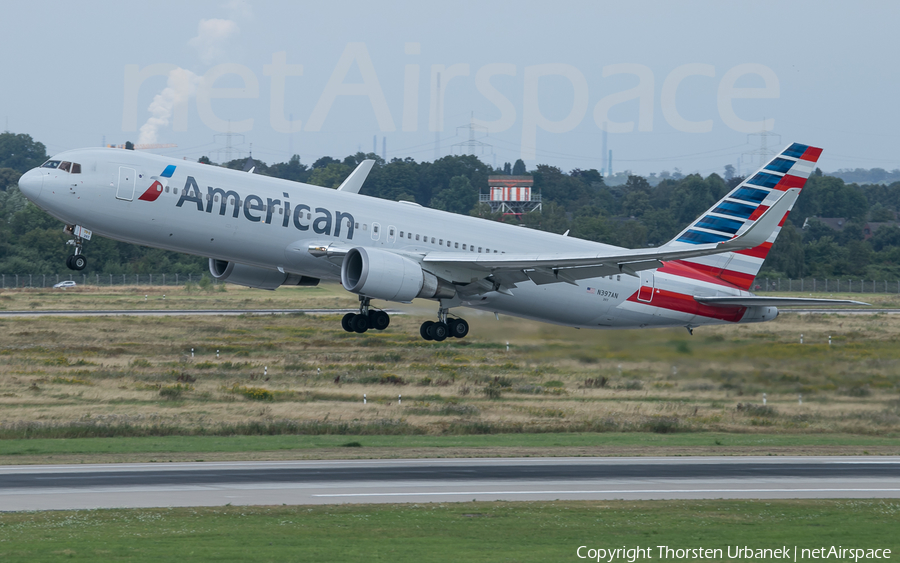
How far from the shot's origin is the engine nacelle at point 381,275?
32.4 metres

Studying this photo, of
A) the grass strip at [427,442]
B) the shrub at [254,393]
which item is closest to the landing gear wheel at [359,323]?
the grass strip at [427,442]

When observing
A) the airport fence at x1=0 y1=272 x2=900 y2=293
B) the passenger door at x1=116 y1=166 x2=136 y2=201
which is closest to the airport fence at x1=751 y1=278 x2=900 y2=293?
the airport fence at x1=0 y1=272 x2=900 y2=293

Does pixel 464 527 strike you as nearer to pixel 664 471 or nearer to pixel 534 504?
pixel 534 504

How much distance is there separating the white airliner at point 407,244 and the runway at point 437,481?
6.48 metres

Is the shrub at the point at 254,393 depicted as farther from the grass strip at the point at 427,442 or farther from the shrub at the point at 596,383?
the shrub at the point at 596,383

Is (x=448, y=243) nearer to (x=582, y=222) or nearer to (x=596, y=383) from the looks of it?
(x=596, y=383)

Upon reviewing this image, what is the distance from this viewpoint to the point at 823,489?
25.5 metres

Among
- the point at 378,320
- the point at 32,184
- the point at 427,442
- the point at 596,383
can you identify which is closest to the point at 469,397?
the point at 596,383

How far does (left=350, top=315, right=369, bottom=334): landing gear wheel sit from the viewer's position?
37.1m

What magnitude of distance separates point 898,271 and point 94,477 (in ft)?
375

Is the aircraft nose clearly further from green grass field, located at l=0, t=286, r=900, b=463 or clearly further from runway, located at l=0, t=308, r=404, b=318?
runway, located at l=0, t=308, r=404, b=318

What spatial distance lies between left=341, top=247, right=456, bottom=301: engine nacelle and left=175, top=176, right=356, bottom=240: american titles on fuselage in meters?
1.31

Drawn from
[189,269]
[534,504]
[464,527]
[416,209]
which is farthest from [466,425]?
[189,269]

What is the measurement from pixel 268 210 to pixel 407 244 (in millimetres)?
5035
